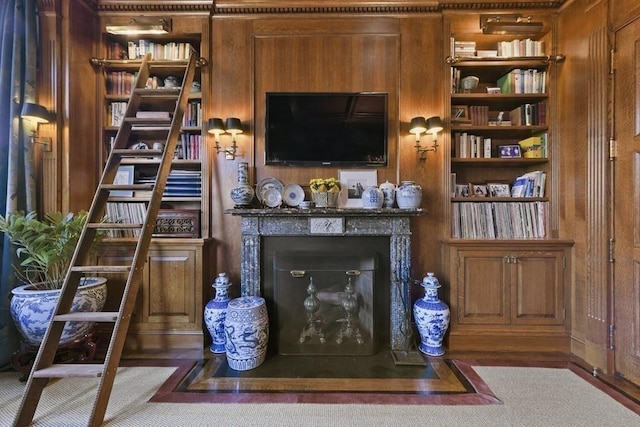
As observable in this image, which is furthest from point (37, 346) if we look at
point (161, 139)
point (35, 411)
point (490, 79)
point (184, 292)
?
point (490, 79)

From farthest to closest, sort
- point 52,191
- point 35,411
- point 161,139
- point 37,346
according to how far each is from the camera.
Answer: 1. point 161,139
2. point 52,191
3. point 37,346
4. point 35,411

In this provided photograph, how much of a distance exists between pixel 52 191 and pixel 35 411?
63.2 inches

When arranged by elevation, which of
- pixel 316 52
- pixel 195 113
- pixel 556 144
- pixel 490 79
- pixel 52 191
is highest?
pixel 316 52

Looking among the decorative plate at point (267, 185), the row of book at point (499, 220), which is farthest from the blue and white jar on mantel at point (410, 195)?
the decorative plate at point (267, 185)

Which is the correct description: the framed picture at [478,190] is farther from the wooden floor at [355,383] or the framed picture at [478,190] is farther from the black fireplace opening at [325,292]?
the wooden floor at [355,383]

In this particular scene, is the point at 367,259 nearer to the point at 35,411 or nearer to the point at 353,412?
the point at 353,412

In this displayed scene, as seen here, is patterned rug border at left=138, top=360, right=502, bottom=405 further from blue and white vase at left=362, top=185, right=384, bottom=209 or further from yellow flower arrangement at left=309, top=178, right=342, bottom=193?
yellow flower arrangement at left=309, top=178, right=342, bottom=193

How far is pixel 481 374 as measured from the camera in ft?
7.11

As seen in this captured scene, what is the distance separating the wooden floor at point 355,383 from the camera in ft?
6.23

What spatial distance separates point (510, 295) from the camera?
8.23 feet

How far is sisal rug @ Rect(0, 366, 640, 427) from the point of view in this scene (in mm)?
1695

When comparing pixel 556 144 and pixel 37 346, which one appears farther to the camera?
pixel 556 144

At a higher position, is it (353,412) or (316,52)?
(316,52)

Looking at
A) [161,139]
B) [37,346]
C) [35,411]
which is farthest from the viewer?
[161,139]
